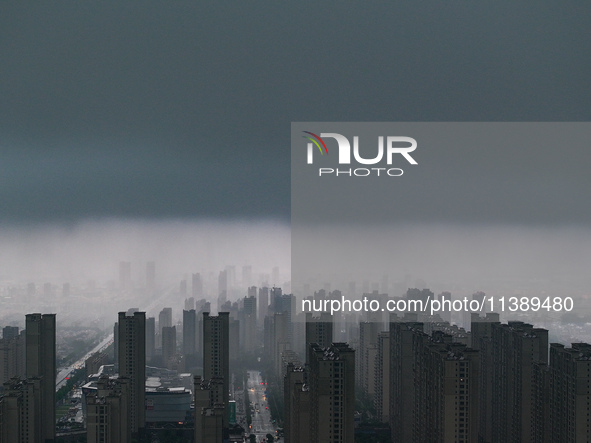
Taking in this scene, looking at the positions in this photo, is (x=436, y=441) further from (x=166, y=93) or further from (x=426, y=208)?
(x=166, y=93)

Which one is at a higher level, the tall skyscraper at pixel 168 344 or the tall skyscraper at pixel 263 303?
the tall skyscraper at pixel 263 303

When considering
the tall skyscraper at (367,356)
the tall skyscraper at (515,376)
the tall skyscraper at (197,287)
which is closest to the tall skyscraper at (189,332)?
the tall skyscraper at (197,287)

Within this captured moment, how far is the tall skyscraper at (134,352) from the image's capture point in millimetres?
3799

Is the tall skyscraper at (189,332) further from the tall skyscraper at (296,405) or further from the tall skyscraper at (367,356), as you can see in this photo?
the tall skyscraper at (367,356)

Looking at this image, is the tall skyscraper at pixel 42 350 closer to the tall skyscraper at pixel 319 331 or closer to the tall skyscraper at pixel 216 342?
the tall skyscraper at pixel 216 342

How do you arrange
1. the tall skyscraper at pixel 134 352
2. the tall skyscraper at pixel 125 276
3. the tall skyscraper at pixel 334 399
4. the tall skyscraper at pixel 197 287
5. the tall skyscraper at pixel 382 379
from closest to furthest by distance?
the tall skyscraper at pixel 334 399 < the tall skyscraper at pixel 125 276 < the tall skyscraper at pixel 197 287 < the tall skyscraper at pixel 134 352 < the tall skyscraper at pixel 382 379

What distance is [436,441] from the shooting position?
2.93m

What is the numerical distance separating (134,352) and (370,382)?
167 cm

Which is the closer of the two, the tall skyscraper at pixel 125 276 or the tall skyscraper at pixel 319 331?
the tall skyscraper at pixel 319 331

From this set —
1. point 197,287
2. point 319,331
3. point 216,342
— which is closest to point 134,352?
point 216,342

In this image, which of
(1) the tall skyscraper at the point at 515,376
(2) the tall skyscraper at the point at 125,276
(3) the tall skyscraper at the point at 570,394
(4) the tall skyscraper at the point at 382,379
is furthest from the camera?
(4) the tall skyscraper at the point at 382,379

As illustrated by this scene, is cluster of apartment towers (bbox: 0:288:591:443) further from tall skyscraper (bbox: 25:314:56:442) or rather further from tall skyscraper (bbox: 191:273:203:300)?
tall skyscraper (bbox: 191:273:203:300)

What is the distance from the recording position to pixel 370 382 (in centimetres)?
417
